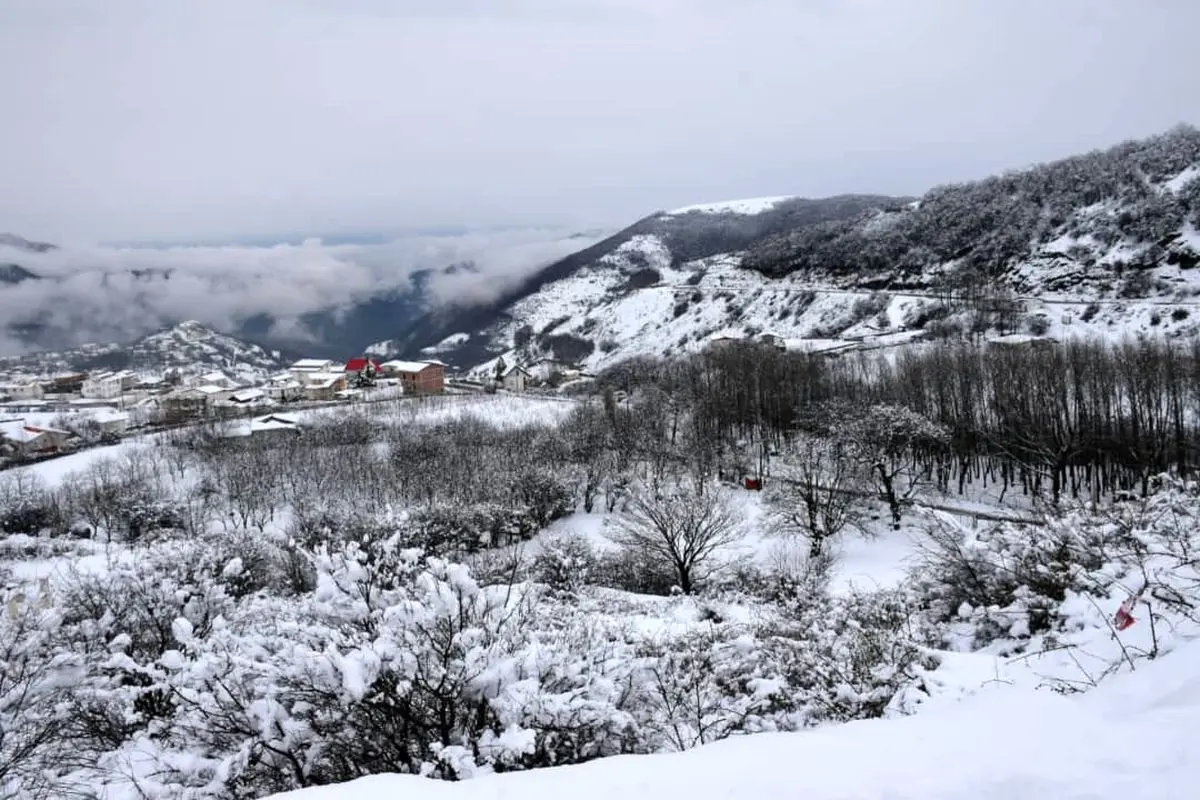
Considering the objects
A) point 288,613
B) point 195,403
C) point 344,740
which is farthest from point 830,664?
point 195,403

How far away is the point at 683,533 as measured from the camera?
21.2 metres

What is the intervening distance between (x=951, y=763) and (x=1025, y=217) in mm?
85722

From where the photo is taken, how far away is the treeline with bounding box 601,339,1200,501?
92.7 feet

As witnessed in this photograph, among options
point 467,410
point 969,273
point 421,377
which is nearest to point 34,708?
point 467,410

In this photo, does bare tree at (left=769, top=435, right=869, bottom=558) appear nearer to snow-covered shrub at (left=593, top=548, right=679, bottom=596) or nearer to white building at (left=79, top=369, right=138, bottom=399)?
snow-covered shrub at (left=593, top=548, right=679, bottom=596)

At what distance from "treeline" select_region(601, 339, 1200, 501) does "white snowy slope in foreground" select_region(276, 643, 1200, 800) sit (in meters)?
22.5

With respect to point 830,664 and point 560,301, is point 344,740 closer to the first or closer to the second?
point 830,664

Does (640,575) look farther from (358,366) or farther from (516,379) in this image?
(358,366)

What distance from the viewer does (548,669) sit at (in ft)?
23.3

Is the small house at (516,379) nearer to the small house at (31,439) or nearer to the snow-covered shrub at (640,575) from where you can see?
the small house at (31,439)

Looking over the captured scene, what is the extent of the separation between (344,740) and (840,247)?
97997 mm

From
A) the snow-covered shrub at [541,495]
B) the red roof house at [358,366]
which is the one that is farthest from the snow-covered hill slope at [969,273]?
the snow-covered shrub at [541,495]

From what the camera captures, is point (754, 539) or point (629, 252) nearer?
point (754, 539)

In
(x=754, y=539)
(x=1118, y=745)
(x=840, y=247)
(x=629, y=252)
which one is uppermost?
(x=629, y=252)
